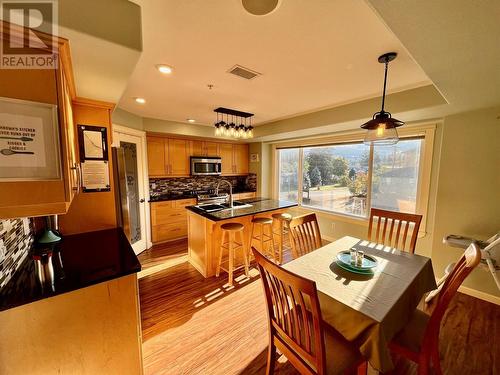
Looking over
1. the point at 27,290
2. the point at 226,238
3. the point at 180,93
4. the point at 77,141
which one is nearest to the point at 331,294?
the point at 27,290

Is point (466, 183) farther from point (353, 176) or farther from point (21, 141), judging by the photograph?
point (21, 141)

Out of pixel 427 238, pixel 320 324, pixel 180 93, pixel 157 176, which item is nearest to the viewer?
pixel 320 324

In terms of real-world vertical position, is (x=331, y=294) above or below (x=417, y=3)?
below

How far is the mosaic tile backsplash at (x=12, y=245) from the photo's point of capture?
99 cm

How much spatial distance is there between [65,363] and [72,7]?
1.75 metres

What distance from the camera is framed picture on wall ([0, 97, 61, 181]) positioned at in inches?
30.6

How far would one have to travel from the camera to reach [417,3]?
0.82 meters

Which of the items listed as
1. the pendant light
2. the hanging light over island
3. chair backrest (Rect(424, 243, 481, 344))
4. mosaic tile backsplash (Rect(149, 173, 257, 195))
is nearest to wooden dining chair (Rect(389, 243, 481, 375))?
chair backrest (Rect(424, 243, 481, 344))

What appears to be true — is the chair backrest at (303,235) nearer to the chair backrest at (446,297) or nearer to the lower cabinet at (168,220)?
the chair backrest at (446,297)

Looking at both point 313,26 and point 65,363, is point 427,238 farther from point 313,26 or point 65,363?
point 65,363

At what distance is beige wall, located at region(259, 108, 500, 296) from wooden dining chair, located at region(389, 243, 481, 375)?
61.1 inches

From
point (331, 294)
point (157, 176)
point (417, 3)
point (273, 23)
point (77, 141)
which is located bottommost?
point (331, 294)

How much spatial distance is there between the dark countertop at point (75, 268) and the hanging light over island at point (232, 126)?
5.92 feet

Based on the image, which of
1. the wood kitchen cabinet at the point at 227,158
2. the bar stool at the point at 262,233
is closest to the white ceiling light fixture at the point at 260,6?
the bar stool at the point at 262,233
